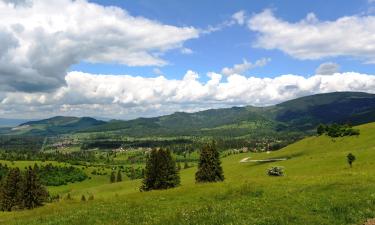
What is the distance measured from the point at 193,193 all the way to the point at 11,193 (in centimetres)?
7918

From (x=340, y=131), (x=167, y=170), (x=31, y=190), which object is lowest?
(x=31, y=190)

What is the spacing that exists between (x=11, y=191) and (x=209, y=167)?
54.6 m

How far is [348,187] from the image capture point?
3381cm

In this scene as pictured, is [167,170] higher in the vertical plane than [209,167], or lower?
higher

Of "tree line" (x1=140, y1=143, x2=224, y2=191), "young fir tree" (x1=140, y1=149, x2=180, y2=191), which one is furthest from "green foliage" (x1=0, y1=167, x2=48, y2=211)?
"tree line" (x1=140, y1=143, x2=224, y2=191)

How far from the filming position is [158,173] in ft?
297

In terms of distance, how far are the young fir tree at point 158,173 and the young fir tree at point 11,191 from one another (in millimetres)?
35010

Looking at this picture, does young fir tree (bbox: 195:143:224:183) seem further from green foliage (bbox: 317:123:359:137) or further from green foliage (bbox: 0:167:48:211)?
green foliage (bbox: 317:123:359:137)

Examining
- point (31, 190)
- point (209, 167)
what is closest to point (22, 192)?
point (31, 190)

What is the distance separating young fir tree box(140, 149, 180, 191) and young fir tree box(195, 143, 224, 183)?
23.5 feet

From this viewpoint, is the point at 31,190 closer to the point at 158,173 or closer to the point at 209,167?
the point at 158,173

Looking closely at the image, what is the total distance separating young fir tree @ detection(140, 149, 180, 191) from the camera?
90.1m

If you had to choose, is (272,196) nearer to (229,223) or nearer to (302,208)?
(302,208)

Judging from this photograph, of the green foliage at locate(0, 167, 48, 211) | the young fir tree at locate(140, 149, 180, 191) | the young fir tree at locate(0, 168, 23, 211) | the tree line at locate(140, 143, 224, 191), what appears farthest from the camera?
the young fir tree at locate(0, 168, 23, 211)
